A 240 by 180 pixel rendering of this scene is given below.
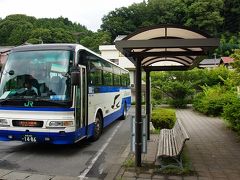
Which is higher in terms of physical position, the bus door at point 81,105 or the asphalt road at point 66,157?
the bus door at point 81,105

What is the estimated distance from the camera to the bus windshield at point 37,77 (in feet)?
27.9

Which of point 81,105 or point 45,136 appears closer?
point 45,136

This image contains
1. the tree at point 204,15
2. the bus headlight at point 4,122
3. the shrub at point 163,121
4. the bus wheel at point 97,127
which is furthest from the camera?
the tree at point 204,15

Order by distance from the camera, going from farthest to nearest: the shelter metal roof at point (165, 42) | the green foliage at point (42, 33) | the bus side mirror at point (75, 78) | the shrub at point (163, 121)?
the green foliage at point (42, 33)
the shrub at point (163, 121)
the bus side mirror at point (75, 78)
the shelter metal roof at point (165, 42)

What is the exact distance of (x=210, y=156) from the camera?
8.38 metres

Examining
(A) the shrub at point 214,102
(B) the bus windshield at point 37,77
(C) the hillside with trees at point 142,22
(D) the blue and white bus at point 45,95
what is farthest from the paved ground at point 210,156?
(C) the hillside with trees at point 142,22

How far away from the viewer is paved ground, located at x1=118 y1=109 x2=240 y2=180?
662 cm

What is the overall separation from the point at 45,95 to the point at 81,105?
1079 mm

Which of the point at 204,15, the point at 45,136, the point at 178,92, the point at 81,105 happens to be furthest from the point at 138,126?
the point at 204,15

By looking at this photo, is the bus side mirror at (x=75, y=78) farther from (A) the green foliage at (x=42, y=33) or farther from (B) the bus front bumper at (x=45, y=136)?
(A) the green foliage at (x=42, y=33)

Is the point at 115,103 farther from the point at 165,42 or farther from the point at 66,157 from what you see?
the point at 165,42

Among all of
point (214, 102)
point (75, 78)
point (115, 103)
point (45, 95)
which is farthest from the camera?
point (214, 102)

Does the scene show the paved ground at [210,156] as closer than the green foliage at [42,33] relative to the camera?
Yes

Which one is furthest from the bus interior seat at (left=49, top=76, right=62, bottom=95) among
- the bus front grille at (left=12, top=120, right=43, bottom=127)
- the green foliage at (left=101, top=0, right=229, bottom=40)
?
the green foliage at (left=101, top=0, right=229, bottom=40)
